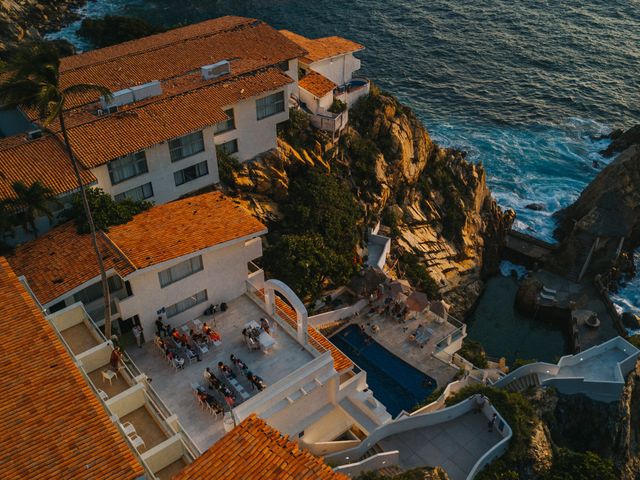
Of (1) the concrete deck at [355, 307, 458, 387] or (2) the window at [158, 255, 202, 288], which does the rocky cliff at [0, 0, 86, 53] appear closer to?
(2) the window at [158, 255, 202, 288]

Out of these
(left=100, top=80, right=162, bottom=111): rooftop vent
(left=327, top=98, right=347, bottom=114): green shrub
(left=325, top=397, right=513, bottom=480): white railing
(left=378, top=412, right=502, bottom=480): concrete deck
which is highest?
(left=100, top=80, right=162, bottom=111): rooftop vent

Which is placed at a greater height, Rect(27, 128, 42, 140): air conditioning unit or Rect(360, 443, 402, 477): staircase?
Rect(27, 128, 42, 140): air conditioning unit

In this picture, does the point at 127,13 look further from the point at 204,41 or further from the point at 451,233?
the point at 451,233

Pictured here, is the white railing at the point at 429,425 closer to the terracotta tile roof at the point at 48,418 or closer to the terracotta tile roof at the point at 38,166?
the terracotta tile roof at the point at 48,418

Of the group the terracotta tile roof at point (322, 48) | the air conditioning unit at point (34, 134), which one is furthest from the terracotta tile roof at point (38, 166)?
the terracotta tile roof at point (322, 48)

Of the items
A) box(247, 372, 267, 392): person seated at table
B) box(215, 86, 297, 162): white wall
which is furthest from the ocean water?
box(247, 372, 267, 392): person seated at table

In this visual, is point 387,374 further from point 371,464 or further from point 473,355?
point 371,464
